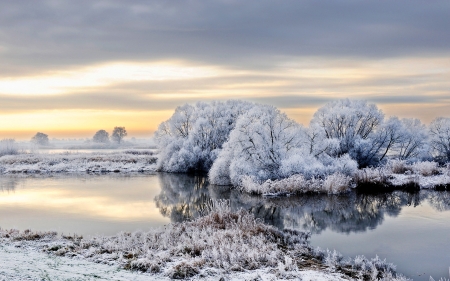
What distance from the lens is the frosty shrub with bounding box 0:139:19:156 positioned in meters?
62.0

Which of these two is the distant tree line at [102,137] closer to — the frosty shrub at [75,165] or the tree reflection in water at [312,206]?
the frosty shrub at [75,165]

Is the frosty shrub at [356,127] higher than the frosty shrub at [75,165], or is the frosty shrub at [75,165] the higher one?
the frosty shrub at [356,127]

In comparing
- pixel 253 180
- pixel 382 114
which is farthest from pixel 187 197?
pixel 382 114

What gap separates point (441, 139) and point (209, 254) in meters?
37.6

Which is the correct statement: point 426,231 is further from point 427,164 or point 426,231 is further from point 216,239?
point 427,164

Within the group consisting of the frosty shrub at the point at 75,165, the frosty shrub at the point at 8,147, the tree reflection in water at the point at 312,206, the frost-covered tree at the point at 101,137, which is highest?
the frost-covered tree at the point at 101,137

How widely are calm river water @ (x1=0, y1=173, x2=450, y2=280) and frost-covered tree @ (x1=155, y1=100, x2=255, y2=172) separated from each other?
11.1 m

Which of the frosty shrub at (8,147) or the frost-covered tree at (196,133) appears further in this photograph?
the frosty shrub at (8,147)

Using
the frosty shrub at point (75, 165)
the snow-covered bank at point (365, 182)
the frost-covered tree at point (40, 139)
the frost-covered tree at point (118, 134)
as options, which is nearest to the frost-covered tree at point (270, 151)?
the snow-covered bank at point (365, 182)

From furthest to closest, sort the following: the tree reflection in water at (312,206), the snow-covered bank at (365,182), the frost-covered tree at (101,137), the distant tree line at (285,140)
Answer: the frost-covered tree at (101,137) → the distant tree line at (285,140) → the snow-covered bank at (365,182) → the tree reflection in water at (312,206)

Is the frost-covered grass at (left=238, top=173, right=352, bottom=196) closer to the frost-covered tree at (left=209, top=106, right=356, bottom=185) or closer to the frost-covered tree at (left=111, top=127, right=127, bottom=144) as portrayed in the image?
the frost-covered tree at (left=209, top=106, right=356, bottom=185)

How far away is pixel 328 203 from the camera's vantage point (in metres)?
22.8

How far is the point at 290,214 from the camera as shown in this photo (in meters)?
19.9

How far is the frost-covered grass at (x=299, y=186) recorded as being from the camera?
25.8m
